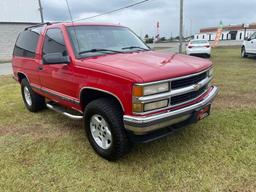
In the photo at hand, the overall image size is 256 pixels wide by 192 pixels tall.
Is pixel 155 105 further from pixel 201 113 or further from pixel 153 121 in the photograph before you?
pixel 201 113

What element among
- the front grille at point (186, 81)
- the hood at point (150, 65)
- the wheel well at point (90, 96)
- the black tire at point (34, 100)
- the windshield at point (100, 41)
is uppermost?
the windshield at point (100, 41)

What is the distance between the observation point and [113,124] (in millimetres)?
3205

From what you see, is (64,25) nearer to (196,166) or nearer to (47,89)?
(47,89)

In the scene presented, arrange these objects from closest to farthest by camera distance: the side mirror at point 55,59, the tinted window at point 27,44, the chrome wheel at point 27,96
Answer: the side mirror at point 55,59, the tinted window at point 27,44, the chrome wheel at point 27,96

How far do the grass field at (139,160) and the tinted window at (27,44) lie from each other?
146 centimetres

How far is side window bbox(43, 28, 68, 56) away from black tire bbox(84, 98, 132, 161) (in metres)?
1.10

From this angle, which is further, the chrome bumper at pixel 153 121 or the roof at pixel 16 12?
the roof at pixel 16 12

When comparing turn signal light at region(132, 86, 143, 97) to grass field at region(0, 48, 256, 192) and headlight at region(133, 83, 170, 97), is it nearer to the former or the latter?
headlight at region(133, 83, 170, 97)

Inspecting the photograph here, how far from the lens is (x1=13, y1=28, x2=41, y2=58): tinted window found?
5.17 m

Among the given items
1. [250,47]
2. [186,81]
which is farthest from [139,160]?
[250,47]

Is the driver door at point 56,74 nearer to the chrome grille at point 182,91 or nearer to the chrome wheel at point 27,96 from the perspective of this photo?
the chrome wheel at point 27,96

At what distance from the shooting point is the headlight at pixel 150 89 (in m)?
2.87

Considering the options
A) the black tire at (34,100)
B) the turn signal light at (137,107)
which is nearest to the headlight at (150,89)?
the turn signal light at (137,107)

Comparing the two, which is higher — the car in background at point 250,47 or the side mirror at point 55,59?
the side mirror at point 55,59
